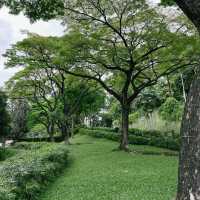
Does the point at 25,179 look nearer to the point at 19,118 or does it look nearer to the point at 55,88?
the point at 55,88

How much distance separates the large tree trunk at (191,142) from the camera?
11.7 ft

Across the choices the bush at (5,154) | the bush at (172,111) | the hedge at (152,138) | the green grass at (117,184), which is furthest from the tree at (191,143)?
the bush at (172,111)

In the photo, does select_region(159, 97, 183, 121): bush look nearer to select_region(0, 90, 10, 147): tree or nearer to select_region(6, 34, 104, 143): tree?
select_region(6, 34, 104, 143): tree

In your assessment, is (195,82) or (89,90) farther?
(89,90)

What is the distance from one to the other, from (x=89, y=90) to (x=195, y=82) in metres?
28.9

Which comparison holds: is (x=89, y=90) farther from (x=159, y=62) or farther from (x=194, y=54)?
(x=194, y=54)

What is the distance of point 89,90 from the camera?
107ft

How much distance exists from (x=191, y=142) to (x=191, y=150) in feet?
0.25

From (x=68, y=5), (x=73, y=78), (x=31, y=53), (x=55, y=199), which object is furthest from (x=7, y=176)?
(x=73, y=78)

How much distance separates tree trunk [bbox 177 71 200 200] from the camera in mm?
3561

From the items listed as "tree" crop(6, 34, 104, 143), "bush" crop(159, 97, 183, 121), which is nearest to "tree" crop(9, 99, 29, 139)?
"tree" crop(6, 34, 104, 143)

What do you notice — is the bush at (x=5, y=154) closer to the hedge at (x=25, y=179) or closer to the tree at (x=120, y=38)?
the tree at (x=120, y=38)

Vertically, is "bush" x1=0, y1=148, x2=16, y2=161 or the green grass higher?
"bush" x1=0, y1=148, x2=16, y2=161

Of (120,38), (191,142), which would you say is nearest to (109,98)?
(120,38)
